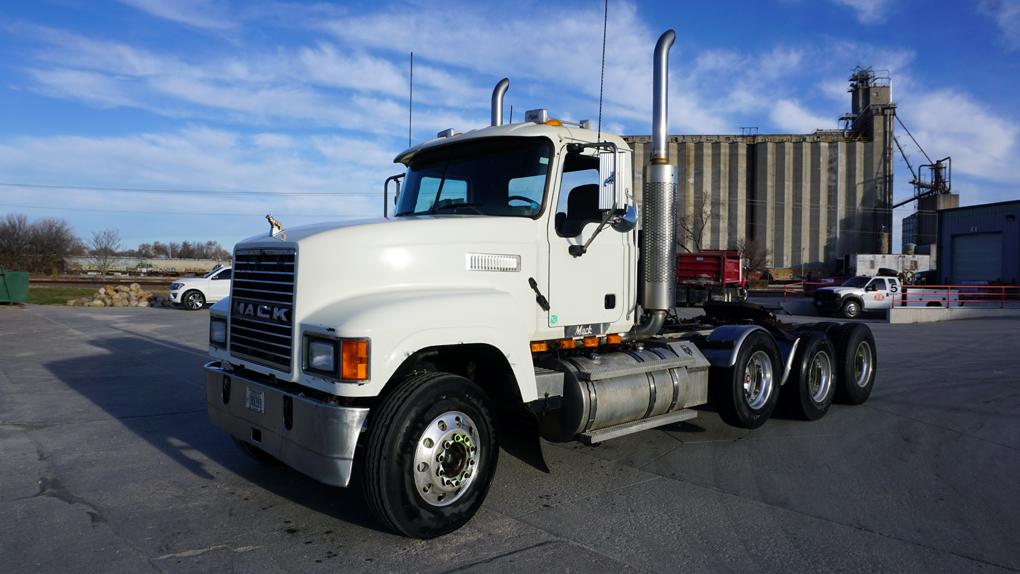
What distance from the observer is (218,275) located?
91.0 ft

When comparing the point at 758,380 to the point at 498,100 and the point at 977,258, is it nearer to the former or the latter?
the point at 498,100

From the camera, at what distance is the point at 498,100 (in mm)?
7391

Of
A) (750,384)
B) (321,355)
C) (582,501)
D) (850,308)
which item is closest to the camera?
(321,355)

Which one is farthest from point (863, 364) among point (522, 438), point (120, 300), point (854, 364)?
point (120, 300)

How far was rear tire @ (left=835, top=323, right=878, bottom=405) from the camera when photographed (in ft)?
28.0

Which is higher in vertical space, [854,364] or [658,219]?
[658,219]

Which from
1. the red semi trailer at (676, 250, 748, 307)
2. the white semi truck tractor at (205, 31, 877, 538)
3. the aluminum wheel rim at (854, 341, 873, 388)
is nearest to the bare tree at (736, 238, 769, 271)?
the aluminum wheel rim at (854, 341, 873, 388)

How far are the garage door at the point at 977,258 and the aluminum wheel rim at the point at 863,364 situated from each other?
118ft

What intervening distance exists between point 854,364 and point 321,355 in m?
7.15

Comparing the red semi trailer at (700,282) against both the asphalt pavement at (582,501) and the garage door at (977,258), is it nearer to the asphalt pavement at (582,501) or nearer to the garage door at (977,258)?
the asphalt pavement at (582,501)

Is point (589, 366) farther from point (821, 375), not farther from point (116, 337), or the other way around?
point (116, 337)

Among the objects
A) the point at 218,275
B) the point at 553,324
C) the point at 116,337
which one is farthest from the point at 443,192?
the point at 218,275

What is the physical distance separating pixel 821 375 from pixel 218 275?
25.0 metres

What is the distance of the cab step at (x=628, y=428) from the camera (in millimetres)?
5340
